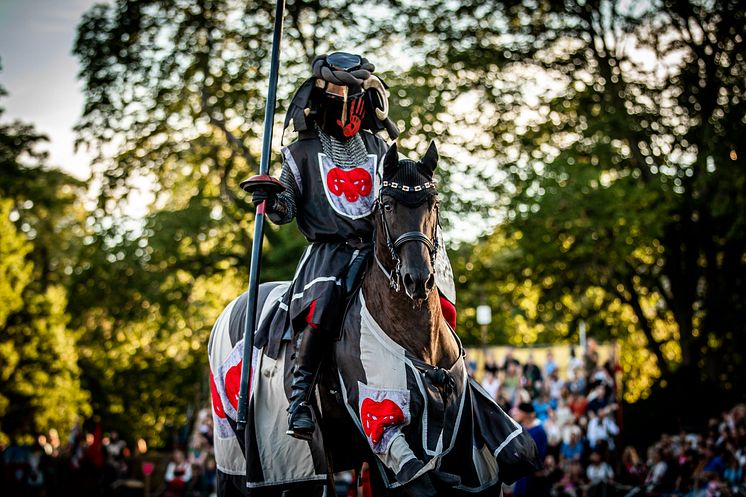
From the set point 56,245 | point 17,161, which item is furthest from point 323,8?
point 56,245

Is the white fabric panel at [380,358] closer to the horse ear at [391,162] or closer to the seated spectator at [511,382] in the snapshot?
the horse ear at [391,162]

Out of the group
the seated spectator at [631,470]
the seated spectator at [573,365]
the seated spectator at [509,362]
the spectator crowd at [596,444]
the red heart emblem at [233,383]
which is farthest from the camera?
the seated spectator at [573,365]

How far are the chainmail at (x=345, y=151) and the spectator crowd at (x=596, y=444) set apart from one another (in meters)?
5.61

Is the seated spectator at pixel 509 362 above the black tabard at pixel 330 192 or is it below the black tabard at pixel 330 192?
below

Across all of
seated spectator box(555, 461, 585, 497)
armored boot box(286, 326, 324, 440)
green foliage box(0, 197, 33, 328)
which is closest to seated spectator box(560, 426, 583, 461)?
seated spectator box(555, 461, 585, 497)

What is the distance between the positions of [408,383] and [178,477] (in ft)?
53.3

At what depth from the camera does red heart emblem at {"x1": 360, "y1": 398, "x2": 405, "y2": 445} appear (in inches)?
223

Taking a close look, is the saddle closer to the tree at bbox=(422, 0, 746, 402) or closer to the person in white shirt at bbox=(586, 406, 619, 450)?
the person in white shirt at bbox=(586, 406, 619, 450)

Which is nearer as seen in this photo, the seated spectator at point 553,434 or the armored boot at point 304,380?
the armored boot at point 304,380

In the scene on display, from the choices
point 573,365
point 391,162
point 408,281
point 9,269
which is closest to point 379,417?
point 408,281

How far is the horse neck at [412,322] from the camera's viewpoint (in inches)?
229

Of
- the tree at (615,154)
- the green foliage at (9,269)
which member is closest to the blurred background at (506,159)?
the tree at (615,154)

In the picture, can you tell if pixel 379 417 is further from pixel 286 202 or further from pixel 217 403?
pixel 217 403

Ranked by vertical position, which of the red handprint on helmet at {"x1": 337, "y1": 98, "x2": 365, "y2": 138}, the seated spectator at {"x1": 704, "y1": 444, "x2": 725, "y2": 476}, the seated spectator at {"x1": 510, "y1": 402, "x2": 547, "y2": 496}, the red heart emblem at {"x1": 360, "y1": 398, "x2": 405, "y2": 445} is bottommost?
the seated spectator at {"x1": 704, "y1": 444, "x2": 725, "y2": 476}
